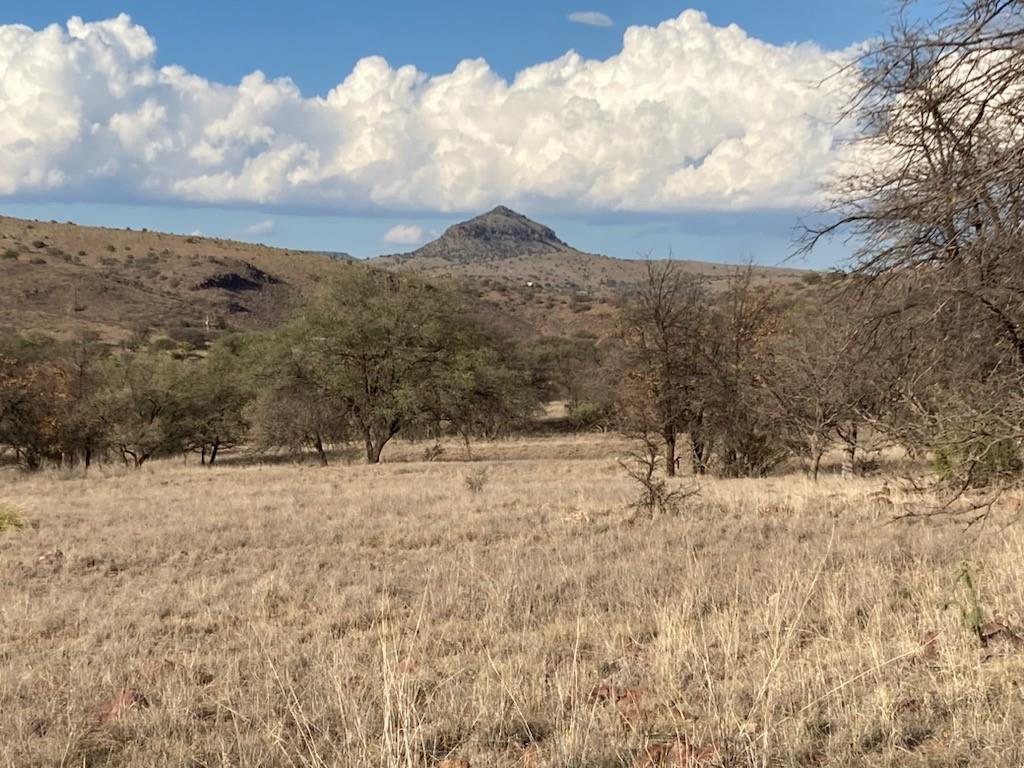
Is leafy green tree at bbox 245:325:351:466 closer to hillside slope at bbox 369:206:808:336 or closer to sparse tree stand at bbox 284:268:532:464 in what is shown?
sparse tree stand at bbox 284:268:532:464

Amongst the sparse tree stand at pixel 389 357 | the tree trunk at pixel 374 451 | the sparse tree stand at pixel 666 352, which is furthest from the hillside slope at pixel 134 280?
the sparse tree stand at pixel 666 352

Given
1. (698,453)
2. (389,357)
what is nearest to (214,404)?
(389,357)

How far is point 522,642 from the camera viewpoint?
18.7 feet

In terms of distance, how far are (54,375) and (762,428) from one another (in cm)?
2921

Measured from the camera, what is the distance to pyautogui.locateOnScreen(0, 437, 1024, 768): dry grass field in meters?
3.75

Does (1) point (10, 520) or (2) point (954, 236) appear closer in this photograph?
(2) point (954, 236)

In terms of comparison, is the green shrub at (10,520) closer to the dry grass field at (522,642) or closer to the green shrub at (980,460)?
the dry grass field at (522,642)

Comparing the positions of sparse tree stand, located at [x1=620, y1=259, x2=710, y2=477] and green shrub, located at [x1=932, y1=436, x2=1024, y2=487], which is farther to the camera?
sparse tree stand, located at [x1=620, y1=259, x2=710, y2=477]

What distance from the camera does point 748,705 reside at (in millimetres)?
4203

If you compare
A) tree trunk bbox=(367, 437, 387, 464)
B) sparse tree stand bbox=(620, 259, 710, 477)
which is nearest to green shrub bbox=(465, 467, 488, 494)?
sparse tree stand bbox=(620, 259, 710, 477)

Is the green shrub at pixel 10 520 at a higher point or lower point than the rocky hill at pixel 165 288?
lower

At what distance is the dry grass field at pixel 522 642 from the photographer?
375 cm

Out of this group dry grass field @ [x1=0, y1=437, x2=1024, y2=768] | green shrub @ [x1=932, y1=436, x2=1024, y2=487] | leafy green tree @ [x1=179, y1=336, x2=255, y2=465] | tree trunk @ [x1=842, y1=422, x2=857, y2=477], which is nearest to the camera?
dry grass field @ [x1=0, y1=437, x2=1024, y2=768]

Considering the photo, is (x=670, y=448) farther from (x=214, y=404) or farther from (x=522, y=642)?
(x=214, y=404)
